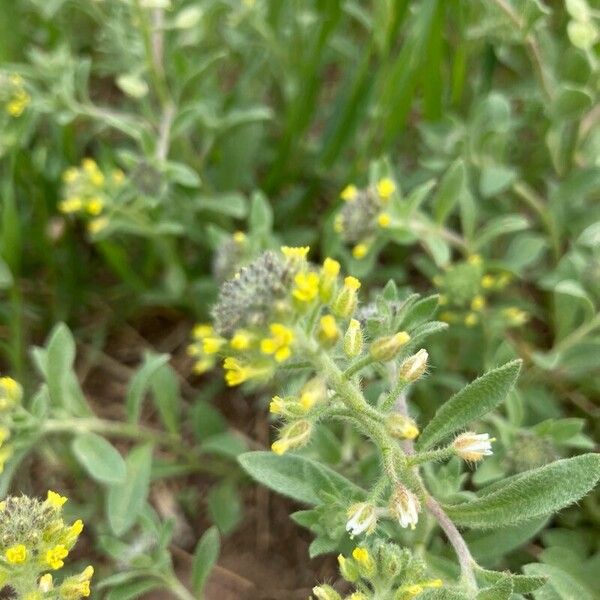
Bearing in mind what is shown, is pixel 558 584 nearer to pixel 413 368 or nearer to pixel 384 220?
pixel 413 368

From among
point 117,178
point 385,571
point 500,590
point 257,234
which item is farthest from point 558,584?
point 117,178

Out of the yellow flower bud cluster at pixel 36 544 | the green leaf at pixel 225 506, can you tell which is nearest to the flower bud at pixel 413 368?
the yellow flower bud cluster at pixel 36 544

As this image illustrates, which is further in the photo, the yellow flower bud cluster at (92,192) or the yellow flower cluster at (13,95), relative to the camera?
the yellow flower bud cluster at (92,192)

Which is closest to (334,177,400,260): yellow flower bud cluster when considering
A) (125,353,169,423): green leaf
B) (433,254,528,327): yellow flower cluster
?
(433,254,528,327): yellow flower cluster

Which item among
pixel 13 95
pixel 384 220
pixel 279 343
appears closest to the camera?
pixel 279 343

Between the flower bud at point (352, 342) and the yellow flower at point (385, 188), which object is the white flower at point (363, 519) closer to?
the flower bud at point (352, 342)

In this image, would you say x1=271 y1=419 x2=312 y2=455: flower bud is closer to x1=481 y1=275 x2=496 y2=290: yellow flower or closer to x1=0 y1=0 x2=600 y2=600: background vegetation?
x1=0 y1=0 x2=600 y2=600: background vegetation
